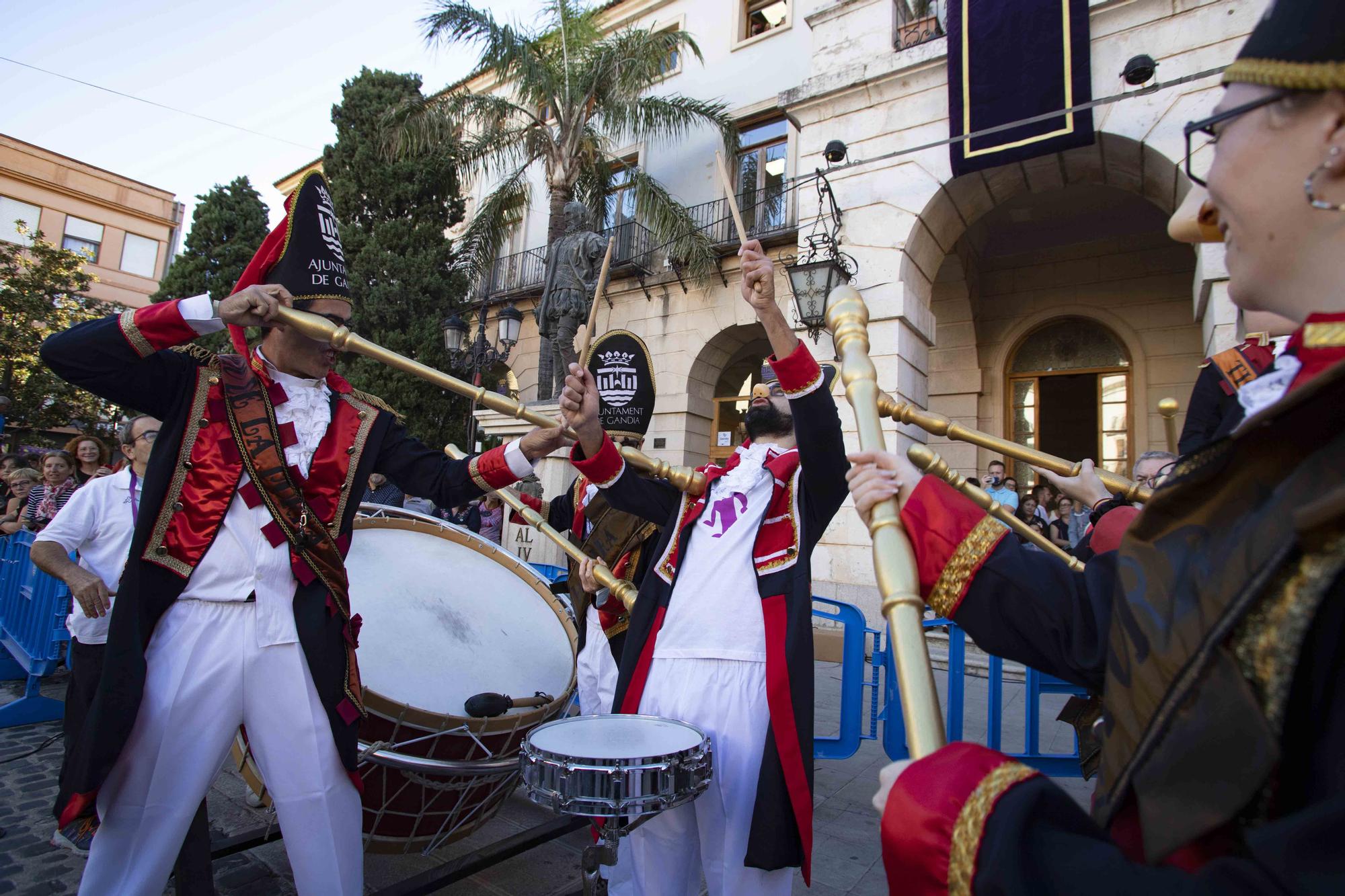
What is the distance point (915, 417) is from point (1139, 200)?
11.1 metres

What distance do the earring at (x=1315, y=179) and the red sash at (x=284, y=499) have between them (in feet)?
7.39

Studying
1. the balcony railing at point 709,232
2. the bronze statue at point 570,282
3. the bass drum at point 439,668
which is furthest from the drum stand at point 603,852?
the balcony railing at point 709,232

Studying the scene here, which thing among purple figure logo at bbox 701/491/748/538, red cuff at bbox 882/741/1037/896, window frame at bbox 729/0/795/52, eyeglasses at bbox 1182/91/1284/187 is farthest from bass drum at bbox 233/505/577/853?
window frame at bbox 729/0/795/52

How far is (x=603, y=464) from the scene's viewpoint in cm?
271

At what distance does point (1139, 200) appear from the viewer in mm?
10742

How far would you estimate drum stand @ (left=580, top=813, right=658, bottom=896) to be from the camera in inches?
75.3

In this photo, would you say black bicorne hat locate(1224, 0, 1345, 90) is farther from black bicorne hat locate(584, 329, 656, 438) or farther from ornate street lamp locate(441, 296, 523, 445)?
ornate street lamp locate(441, 296, 523, 445)

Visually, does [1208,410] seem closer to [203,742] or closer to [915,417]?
[915,417]

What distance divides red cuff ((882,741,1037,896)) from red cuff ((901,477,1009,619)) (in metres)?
0.38

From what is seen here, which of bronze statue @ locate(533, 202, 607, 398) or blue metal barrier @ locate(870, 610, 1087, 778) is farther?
bronze statue @ locate(533, 202, 607, 398)

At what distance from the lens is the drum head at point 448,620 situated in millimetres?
2570

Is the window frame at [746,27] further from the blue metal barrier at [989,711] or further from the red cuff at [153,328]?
the red cuff at [153,328]

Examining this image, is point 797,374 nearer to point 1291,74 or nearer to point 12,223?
point 1291,74

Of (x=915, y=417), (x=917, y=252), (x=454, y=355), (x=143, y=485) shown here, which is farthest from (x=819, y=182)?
(x=143, y=485)
